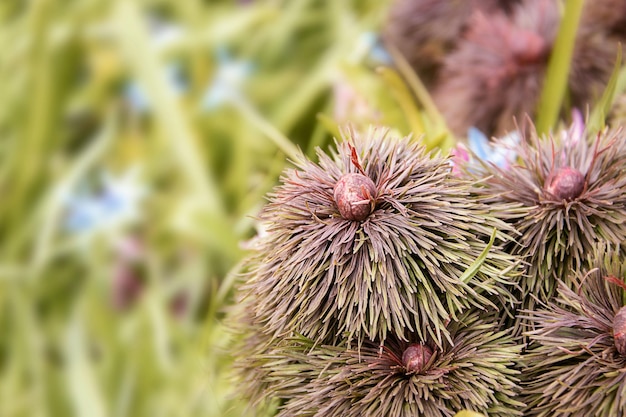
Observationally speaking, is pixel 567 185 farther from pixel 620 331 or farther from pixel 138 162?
pixel 138 162

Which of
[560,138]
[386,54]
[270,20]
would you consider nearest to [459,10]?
[386,54]

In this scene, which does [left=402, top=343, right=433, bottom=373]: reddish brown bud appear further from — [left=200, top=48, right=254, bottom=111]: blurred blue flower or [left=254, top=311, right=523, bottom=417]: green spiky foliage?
[left=200, top=48, right=254, bottom=111]: blurred blue flower

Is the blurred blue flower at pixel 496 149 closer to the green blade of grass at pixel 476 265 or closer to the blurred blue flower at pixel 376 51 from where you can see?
the green blade of grass at pixel 476 265

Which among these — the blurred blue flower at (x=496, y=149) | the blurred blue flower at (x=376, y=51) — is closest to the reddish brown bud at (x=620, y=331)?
the blurred blue flower at (x=496, y=149)

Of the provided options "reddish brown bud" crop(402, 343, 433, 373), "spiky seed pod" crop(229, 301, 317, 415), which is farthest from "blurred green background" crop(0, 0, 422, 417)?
"reddish brown bud" crop(402, 343, 433, 373)

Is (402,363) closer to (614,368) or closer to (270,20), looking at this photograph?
(614,368)
